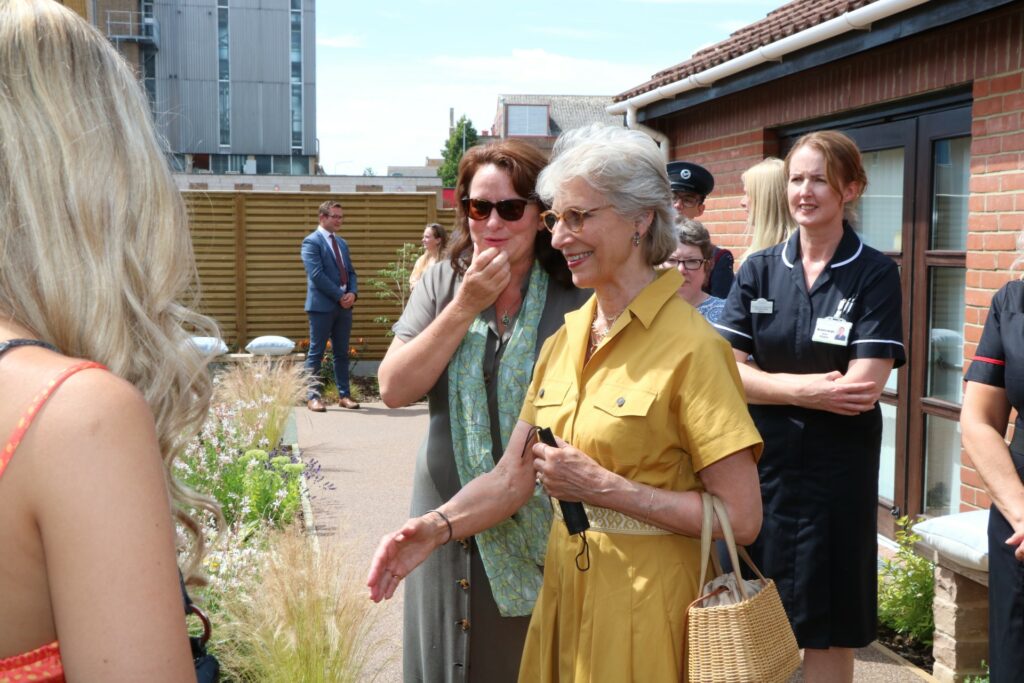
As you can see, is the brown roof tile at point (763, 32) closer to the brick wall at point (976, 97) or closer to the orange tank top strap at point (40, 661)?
the brick wall at point (976, 97)

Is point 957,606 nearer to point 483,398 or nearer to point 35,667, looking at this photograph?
point 483,398

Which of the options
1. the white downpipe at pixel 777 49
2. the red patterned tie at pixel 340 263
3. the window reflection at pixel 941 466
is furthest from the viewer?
the red patterned tie at pixel 340 263

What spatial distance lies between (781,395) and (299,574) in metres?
2.05

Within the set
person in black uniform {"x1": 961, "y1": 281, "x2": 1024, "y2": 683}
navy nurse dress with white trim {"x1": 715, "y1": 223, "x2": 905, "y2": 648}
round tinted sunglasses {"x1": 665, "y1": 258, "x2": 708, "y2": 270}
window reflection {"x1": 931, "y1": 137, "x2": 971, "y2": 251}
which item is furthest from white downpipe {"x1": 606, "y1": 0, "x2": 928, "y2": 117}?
person in black uniform {"x1": 961, "y1": 281, "x2": 1024, "y2": 683}

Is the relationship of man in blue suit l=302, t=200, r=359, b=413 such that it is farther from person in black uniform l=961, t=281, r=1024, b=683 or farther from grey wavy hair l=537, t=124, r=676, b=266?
grey wavy hair l=537, t=124, r=676, b=266

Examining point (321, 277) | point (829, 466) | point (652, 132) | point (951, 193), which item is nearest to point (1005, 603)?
point (829, 466)

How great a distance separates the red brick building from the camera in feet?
17.2

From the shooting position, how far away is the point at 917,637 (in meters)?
5.15

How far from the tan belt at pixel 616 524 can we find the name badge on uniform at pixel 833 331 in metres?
1.63

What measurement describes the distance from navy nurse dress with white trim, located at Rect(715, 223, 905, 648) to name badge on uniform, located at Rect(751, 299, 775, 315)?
1.7 inches

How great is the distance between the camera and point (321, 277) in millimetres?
13289

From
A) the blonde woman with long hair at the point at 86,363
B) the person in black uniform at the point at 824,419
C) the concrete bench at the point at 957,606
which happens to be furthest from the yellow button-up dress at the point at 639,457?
the concrete bench at the point at 957,606

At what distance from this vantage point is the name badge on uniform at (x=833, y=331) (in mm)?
3904

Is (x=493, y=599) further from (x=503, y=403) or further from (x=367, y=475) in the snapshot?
(x=367, y=475)
